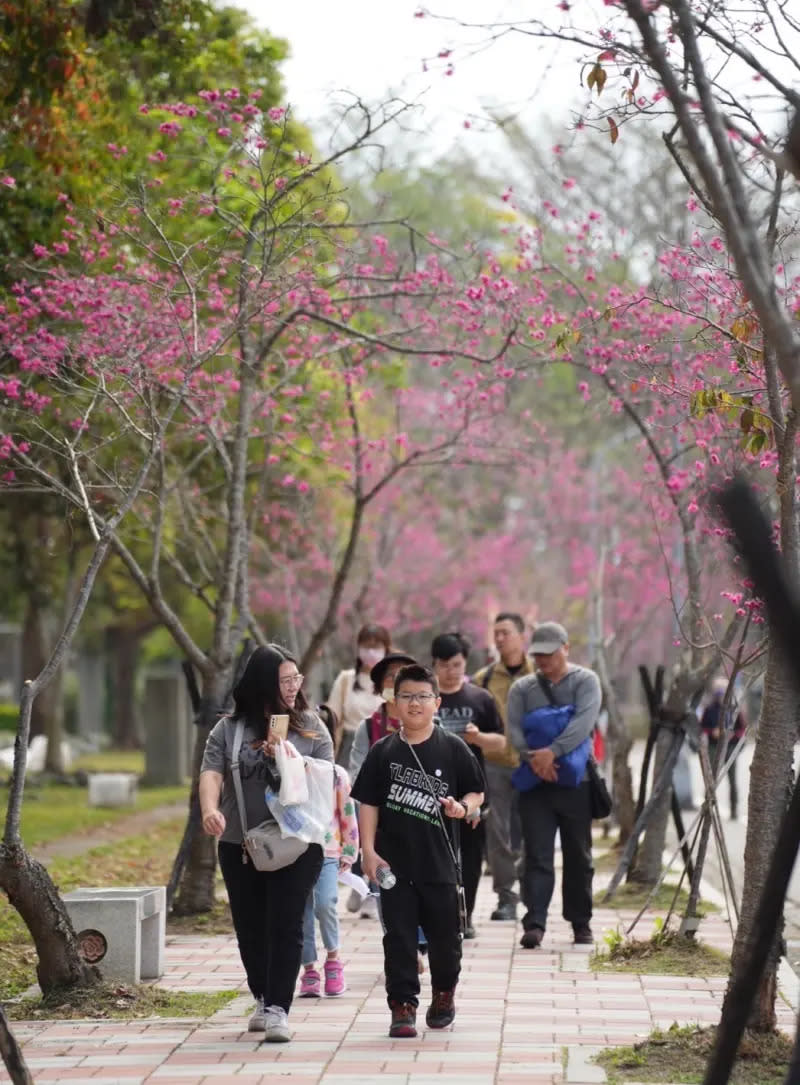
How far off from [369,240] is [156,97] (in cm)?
221

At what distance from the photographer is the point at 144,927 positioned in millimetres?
9648

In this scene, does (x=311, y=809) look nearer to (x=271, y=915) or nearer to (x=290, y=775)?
(x=290, y=775)

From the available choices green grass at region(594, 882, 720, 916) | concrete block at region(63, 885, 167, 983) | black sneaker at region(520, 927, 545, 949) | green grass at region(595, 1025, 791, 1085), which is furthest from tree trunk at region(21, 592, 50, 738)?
green grass at region(595, 1025, 791, 1085)

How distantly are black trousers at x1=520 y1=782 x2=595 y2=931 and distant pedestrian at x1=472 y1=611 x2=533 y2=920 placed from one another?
1.02 metres

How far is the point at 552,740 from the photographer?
437 inches

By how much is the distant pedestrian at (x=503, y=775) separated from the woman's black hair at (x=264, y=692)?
435cm

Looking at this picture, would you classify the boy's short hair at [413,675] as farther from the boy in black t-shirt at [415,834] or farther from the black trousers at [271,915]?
the black trousers at [271,915]

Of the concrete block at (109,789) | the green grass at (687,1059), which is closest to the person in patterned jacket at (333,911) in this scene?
the green grass at (687,1059)

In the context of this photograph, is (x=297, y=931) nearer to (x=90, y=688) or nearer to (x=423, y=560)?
(x=423, y=560)

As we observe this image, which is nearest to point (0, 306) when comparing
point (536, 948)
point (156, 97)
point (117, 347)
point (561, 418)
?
point (117, 347)

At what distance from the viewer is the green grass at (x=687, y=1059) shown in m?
6.98

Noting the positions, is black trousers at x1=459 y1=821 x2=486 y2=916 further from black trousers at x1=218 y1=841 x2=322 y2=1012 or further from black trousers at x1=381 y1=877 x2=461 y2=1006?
black trousers at x1=218 y1=841 x2=322 y2=1012

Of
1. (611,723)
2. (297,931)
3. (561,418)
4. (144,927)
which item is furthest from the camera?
(561,418)

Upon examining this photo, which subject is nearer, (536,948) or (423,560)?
(536,948)
